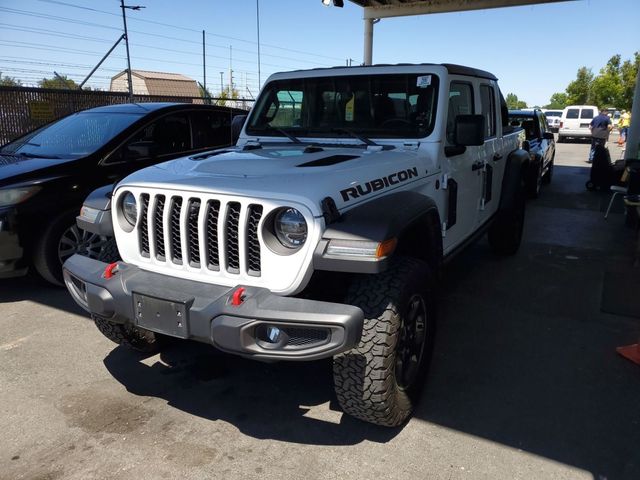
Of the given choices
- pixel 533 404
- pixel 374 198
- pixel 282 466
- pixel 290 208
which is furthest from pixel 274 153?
pixel 533 404

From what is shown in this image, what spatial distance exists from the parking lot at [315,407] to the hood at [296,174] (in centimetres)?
125

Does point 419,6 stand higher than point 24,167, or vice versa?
point 419,6

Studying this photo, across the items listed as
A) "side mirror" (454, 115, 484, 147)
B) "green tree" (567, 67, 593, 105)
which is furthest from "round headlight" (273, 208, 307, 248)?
"green tree" (567, 67, 593, 105)

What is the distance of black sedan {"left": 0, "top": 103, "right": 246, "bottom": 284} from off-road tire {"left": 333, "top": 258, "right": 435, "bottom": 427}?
2252mm

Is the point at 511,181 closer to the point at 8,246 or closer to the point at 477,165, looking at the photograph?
the point at 477,165

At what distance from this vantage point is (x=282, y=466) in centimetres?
246

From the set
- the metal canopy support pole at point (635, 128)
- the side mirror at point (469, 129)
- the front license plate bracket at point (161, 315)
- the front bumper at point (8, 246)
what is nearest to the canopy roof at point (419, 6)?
the metal canopy support pole at point (635, 128)

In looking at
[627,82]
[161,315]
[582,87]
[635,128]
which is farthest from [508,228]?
[582,87]

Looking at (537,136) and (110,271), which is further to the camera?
(537,136)

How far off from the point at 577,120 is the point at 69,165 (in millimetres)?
25008

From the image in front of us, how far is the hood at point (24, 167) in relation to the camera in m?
4.35

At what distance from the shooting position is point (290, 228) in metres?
2.35

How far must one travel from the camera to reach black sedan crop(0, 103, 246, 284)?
4.33 m

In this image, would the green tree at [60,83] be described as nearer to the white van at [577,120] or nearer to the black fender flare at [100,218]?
the black fender flare at [100,218]
